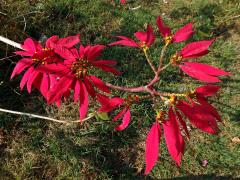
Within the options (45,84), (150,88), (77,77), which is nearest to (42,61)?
(45,84)

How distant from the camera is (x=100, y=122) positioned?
2508 mm

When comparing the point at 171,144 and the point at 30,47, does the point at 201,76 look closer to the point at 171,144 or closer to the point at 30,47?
the point at 171,144

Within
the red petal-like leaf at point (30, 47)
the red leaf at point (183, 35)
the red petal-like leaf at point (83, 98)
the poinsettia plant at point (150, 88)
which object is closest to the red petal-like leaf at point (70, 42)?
the poinsettia plant at point (150, 88)

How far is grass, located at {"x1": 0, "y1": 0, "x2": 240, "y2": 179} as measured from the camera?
237 cm

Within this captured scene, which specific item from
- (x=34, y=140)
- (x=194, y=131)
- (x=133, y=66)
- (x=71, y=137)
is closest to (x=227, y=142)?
(x=194, y=131)

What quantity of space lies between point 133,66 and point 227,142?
0.95 metres

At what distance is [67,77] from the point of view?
3.67 ft

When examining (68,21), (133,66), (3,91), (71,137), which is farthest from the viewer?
(68,21)

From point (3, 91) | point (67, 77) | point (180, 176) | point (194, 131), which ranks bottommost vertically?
point (180, 176)

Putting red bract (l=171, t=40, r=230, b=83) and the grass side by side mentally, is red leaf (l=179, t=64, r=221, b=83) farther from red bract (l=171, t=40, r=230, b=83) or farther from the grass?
the grass

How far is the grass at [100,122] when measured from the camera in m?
2.37

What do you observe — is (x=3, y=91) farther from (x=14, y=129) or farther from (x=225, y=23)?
(x=225, y=23)

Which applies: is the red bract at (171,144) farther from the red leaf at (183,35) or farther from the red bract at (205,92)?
the red leaf at (183,35)

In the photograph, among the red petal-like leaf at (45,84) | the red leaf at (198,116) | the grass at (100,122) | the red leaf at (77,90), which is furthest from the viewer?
the grass at (100,122)
